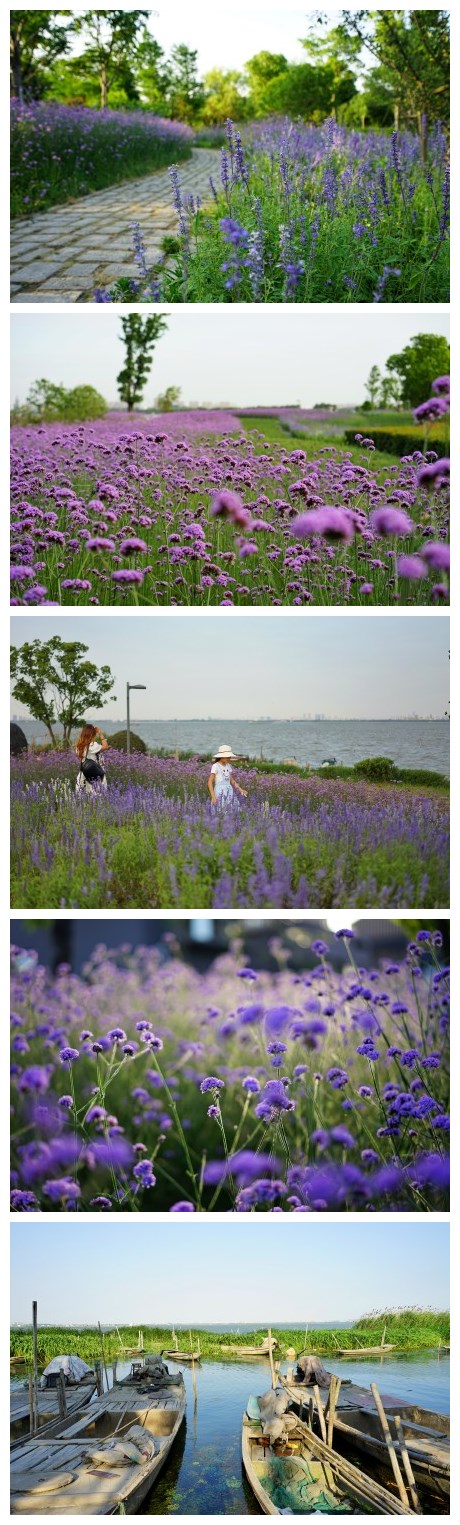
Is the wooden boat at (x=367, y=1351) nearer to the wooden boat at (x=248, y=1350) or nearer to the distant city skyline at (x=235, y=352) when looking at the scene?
the wooden boat at (x=248, y=1350)

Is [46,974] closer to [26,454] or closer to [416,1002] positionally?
[416,1002]

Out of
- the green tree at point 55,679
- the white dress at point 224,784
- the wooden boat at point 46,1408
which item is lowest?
the wooden boat at point 46,1408

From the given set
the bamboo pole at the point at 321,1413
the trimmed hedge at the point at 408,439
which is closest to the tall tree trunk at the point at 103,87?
the trimmed hedge at the point at 408,439

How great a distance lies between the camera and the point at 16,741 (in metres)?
3.63

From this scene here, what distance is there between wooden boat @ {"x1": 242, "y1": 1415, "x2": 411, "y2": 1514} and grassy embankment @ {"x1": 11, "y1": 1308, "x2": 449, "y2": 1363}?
260 mm

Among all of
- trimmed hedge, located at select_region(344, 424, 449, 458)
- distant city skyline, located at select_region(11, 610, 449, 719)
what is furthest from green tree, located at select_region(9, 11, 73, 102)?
distant city skyline, located at select_region(11, 610, 449, 719)

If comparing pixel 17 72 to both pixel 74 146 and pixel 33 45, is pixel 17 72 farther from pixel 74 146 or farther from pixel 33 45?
pixel 74 146

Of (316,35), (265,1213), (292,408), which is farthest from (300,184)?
(265,1213)

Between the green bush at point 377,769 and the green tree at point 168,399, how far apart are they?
1259 mm

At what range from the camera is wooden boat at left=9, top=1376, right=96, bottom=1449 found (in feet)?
11.5

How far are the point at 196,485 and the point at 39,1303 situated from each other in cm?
259

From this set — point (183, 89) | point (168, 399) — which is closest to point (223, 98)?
point (183, 89)

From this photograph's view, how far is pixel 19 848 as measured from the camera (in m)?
3.58

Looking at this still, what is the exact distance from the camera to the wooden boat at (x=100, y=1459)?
11.0ft
